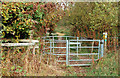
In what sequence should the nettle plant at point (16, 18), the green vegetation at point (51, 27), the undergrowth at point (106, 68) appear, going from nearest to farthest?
the green vegetation at point (51, 27) → the nettle plant at point (16, 18) → the undergrowth at point (106, 68)

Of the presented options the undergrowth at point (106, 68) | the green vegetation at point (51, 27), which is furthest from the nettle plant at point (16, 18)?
the undergrowth at point (106, 68)

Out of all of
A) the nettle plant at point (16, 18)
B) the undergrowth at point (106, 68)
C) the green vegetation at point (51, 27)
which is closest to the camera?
the green vegetation at point (51, 27)

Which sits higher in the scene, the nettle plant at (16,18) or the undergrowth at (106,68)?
the nettle plant at (16,18)

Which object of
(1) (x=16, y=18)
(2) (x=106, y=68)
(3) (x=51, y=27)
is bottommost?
(2) (x=106, y=68)

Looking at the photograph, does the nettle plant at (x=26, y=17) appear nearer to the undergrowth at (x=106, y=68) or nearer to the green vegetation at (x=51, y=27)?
the green vegetation at (x=51, y=27)

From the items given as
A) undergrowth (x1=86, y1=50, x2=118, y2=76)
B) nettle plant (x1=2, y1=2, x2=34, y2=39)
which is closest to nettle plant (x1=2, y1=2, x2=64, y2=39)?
nettle plant (x1=2, y1=2, x2=34, y2=39)

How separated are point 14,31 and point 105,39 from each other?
3.32 m

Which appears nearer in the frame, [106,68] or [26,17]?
[26,17]


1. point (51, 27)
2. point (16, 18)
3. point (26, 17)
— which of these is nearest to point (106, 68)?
point (51, 27)

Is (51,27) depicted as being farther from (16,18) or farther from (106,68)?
(106,68)

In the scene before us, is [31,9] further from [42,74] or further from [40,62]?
[42,74]

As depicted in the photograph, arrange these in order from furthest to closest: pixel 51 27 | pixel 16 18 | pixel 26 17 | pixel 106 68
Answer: pixel 51 27 < pixel 106 68 < pixel 16 18 < pixel 26 17

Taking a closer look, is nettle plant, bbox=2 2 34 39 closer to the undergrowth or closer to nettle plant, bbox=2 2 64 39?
nettle plant, bbox=2 2 64 39

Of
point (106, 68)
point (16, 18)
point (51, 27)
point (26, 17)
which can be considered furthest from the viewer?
point (51, 27)
